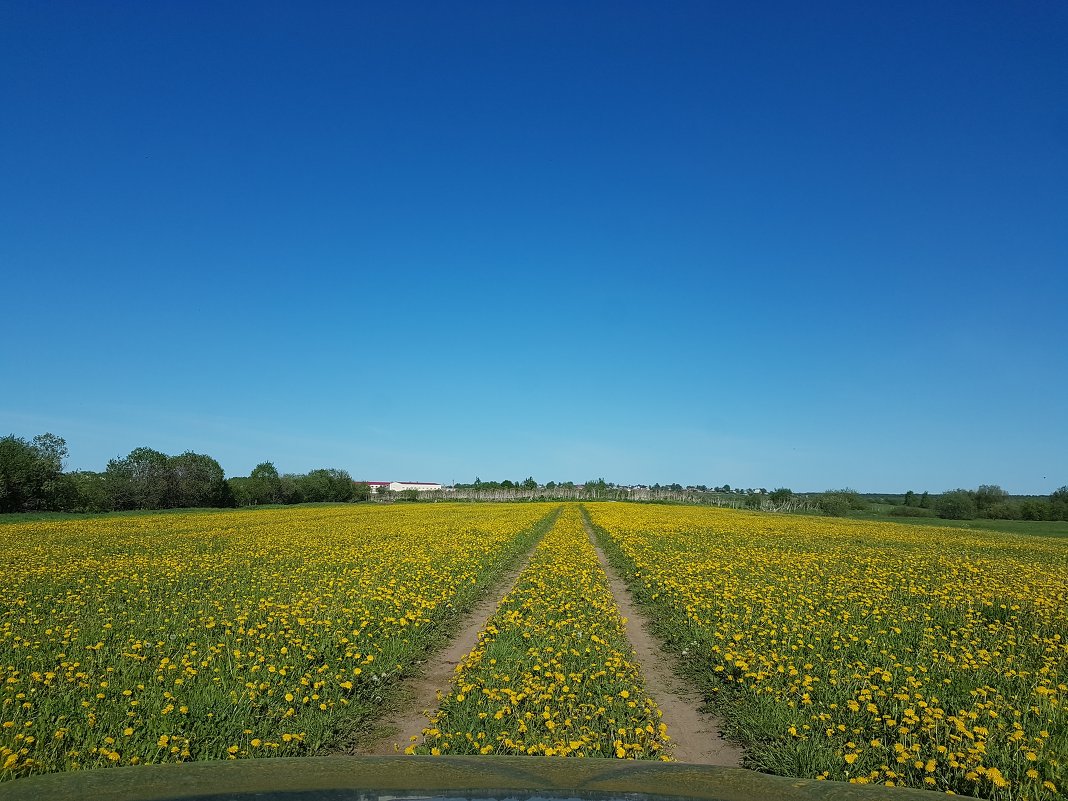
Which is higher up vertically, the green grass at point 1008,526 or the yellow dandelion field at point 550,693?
the yellow dandelion field at point 550,693

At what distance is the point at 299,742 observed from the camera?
606 cm

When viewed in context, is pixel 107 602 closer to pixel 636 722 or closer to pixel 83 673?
pixel 83 673

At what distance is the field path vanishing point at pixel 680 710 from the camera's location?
20.9ft

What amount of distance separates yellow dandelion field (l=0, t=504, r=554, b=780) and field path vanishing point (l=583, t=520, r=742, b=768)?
3.42 meters

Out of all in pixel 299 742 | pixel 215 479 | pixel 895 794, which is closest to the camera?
pixel 895 794

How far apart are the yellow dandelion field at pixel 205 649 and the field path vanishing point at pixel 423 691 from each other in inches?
11.8

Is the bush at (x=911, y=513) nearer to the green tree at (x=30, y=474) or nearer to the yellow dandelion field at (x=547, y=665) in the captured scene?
the yellow dandelion field at (x=547, y=665)

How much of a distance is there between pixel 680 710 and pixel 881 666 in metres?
2.98

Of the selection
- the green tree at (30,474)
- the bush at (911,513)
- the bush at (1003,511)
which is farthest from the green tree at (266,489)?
the bush at (1003,511)

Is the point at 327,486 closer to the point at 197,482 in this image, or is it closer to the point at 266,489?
the point at 266,489

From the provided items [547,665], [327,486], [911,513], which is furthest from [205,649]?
[327,486]

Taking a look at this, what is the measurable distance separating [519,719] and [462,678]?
1.91 metres

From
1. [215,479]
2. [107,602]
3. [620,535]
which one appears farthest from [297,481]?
[107,602]

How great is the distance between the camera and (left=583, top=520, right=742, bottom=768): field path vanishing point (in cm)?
638
